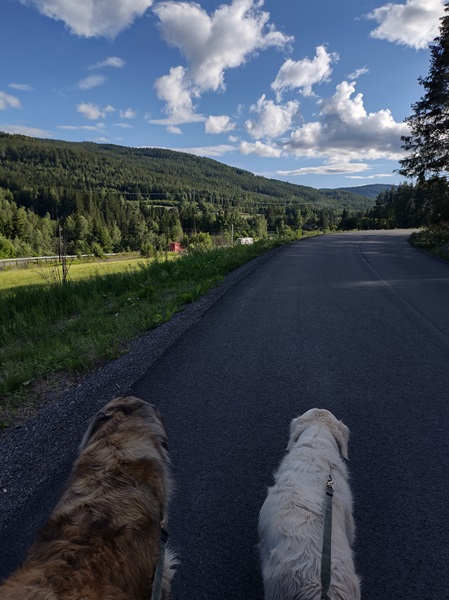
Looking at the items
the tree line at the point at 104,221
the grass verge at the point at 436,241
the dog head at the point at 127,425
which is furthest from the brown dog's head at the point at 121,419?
the tree line at the point at 104,221

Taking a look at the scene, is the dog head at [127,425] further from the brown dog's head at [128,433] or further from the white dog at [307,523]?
the white dog at [307,523]

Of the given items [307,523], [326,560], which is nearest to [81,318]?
[307,523]

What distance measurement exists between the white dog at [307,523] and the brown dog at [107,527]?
595mm

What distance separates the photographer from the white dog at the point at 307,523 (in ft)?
4.93

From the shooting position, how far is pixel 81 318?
7.95m

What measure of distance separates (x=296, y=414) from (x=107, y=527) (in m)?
2.51

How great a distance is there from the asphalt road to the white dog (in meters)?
0.33

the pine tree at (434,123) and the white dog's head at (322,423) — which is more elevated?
the pine tree at (434,123)

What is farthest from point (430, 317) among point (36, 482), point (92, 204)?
point (92, 204)

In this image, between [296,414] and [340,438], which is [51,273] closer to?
[296,414]

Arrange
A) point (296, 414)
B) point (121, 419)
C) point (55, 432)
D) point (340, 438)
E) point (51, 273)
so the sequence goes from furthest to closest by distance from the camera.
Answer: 1. point (51, 273)
2. point (296, 414)
3. point (55, 432)
4. point (340, 438)
5. point (121, 419)

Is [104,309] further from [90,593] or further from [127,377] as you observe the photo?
[90,593]

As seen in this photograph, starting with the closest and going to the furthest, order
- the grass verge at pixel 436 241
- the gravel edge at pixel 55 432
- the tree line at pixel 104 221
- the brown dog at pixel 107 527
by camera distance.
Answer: the brown dog at pixel 107 527
the gravel edge at pixel 55 432
the grass verge at pixel 436 241
the tree line at pixel 104 221

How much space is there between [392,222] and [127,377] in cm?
9239
